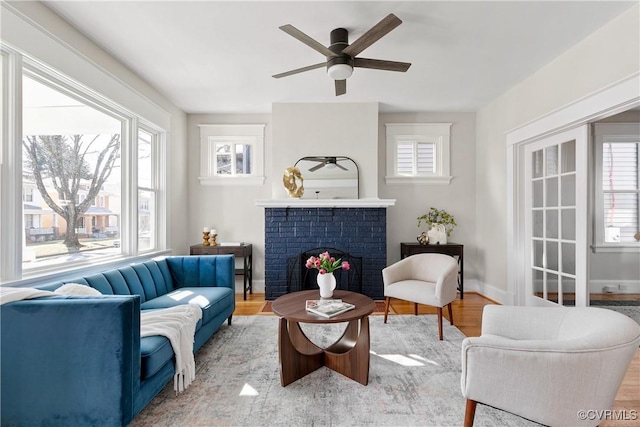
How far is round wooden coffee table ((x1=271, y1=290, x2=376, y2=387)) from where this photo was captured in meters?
2.02

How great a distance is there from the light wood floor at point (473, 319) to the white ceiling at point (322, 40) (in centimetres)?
258

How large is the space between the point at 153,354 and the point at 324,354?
1.14 m

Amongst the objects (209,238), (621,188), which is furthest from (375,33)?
(621,188)

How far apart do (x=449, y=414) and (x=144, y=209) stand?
3677mm

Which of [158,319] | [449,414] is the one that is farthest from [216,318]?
[449,414]

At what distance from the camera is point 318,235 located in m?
4.09

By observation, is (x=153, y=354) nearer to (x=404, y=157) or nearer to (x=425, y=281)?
(x=425, y=281)

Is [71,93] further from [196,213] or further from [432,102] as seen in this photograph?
[432,102]

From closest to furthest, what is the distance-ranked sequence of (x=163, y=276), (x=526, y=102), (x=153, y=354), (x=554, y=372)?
(x=554, y=372) < (x=153, y=354) < (x=163, y=276) < (x=526, y=102)

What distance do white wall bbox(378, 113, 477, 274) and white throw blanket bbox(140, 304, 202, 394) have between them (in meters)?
3.12

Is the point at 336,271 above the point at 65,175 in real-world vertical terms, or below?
below

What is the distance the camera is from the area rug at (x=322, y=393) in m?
1.71

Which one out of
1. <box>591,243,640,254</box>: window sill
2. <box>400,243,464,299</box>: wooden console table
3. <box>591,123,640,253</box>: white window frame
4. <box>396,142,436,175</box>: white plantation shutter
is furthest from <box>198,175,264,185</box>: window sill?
<box>591,243,640,254</box>: window sill

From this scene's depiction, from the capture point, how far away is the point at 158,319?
1989 millimetres
